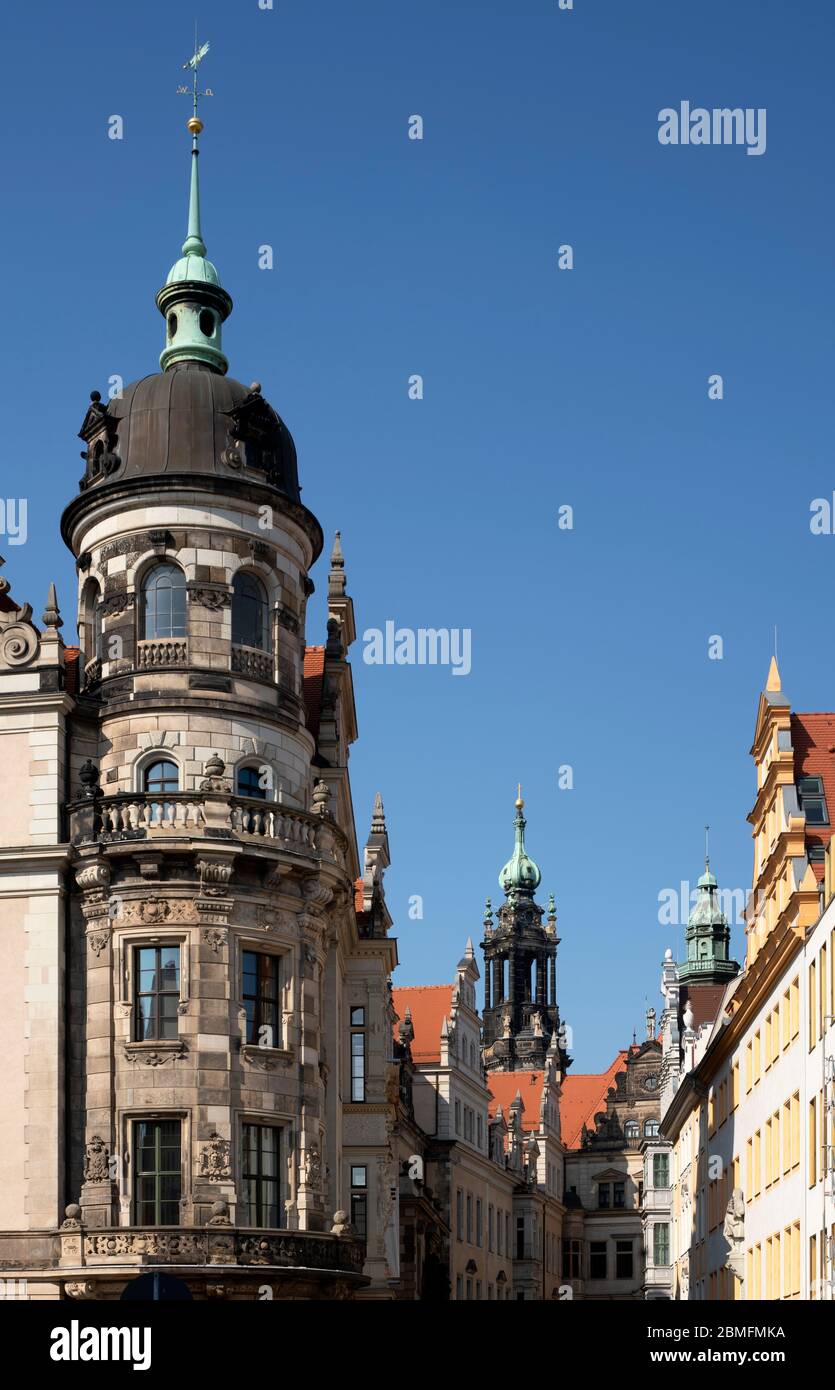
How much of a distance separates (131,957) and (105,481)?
9.74m

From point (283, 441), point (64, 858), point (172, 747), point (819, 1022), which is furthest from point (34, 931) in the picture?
point (819, 1022)

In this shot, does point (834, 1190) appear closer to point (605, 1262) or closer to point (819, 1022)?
point (819, 1022)

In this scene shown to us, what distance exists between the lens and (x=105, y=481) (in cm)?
4097

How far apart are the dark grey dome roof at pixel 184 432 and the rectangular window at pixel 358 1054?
14.6 meters

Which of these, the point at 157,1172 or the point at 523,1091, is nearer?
A: the point at 157,1172

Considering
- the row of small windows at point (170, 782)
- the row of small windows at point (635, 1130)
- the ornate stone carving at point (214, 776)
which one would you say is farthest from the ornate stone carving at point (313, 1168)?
the row of small windows at point (635, 1130)

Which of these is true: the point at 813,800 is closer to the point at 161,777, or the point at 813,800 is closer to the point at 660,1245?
the point at 161,777

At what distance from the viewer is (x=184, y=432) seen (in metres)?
40.9

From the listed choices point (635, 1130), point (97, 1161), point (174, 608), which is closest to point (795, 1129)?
point (97, 1161)

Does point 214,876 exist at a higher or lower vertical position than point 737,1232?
higher

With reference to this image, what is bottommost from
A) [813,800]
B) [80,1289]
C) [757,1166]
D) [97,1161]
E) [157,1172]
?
[80,1289]

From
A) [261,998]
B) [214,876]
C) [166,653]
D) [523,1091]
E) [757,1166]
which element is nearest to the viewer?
[214,876]

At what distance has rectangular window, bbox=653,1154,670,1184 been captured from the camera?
10650cm

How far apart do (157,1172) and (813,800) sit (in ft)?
57.5
